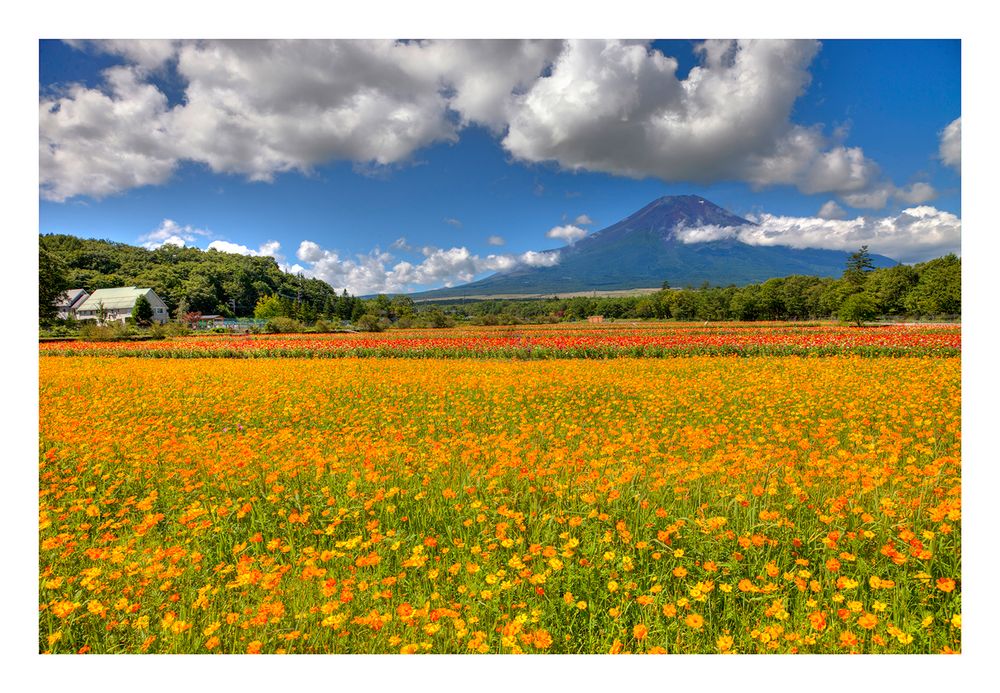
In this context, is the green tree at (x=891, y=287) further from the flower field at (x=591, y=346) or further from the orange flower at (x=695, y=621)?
the orange flower at (x=695, y=621)

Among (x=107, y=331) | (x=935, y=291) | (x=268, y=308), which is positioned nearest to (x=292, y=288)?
(x=268, y=308)

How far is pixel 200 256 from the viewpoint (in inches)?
238

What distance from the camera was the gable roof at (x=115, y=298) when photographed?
627 centimetres

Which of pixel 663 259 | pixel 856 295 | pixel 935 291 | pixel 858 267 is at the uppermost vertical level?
pixel 663 259

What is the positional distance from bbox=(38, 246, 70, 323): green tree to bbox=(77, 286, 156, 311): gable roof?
1250 mm

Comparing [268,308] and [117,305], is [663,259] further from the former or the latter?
[117,305]

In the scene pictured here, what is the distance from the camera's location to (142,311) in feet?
24.4

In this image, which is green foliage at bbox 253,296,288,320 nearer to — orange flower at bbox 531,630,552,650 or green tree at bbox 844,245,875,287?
orange flower at bbox 531,630,552,650

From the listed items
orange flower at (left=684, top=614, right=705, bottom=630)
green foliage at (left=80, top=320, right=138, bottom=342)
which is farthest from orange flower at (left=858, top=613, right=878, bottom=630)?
green foliage at (left=80, top=320, right=138, bottom=342)

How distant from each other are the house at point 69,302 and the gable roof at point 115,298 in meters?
0.13

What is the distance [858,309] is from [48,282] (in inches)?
678
